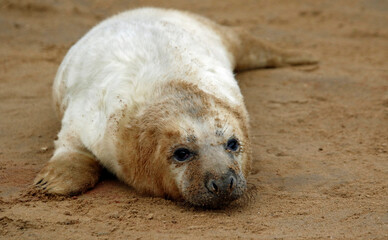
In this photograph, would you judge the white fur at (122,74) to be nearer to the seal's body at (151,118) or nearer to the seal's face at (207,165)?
the seal's body at (151,118)

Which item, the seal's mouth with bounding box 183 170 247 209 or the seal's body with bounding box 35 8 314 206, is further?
the seal's body with bounding box 35 8 314 206

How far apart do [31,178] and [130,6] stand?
5.93 m

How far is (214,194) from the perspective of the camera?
3744 millimetres

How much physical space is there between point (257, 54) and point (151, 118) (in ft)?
11.1

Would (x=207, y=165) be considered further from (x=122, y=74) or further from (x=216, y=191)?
(x=122, y=74)

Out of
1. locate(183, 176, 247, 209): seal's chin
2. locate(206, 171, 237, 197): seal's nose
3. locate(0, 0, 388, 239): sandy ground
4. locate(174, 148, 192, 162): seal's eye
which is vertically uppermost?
locate(174, 148, 192, 162): seal's eye

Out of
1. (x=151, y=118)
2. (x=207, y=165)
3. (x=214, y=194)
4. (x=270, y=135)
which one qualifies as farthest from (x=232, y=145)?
(x=270, y=135)

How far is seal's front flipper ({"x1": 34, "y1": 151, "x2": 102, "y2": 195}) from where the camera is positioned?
4.18 meters

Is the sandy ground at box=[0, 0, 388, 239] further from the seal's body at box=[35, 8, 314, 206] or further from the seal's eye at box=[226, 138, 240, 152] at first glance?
the seal's eye at box=[226, 138, 240, 152]

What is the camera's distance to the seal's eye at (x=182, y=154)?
12.7 feet

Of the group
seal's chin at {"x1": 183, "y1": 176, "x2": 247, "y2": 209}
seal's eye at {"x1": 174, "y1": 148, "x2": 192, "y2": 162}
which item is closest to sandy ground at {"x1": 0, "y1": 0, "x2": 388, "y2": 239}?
seal's chin at {"x1": 183, "y1": 176, "x2": 247, "y2": 209}

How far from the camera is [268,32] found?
28.9 feet

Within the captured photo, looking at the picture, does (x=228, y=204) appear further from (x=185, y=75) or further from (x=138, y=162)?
(x=185, y=75)

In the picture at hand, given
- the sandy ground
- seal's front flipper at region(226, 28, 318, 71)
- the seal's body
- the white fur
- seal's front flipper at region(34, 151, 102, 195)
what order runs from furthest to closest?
seal's front flipper at region(226, 28, 318, 71)
the white fur
seal's front flipper at region(34, 151, 102, 195)
the seal's body
the sandy ground
